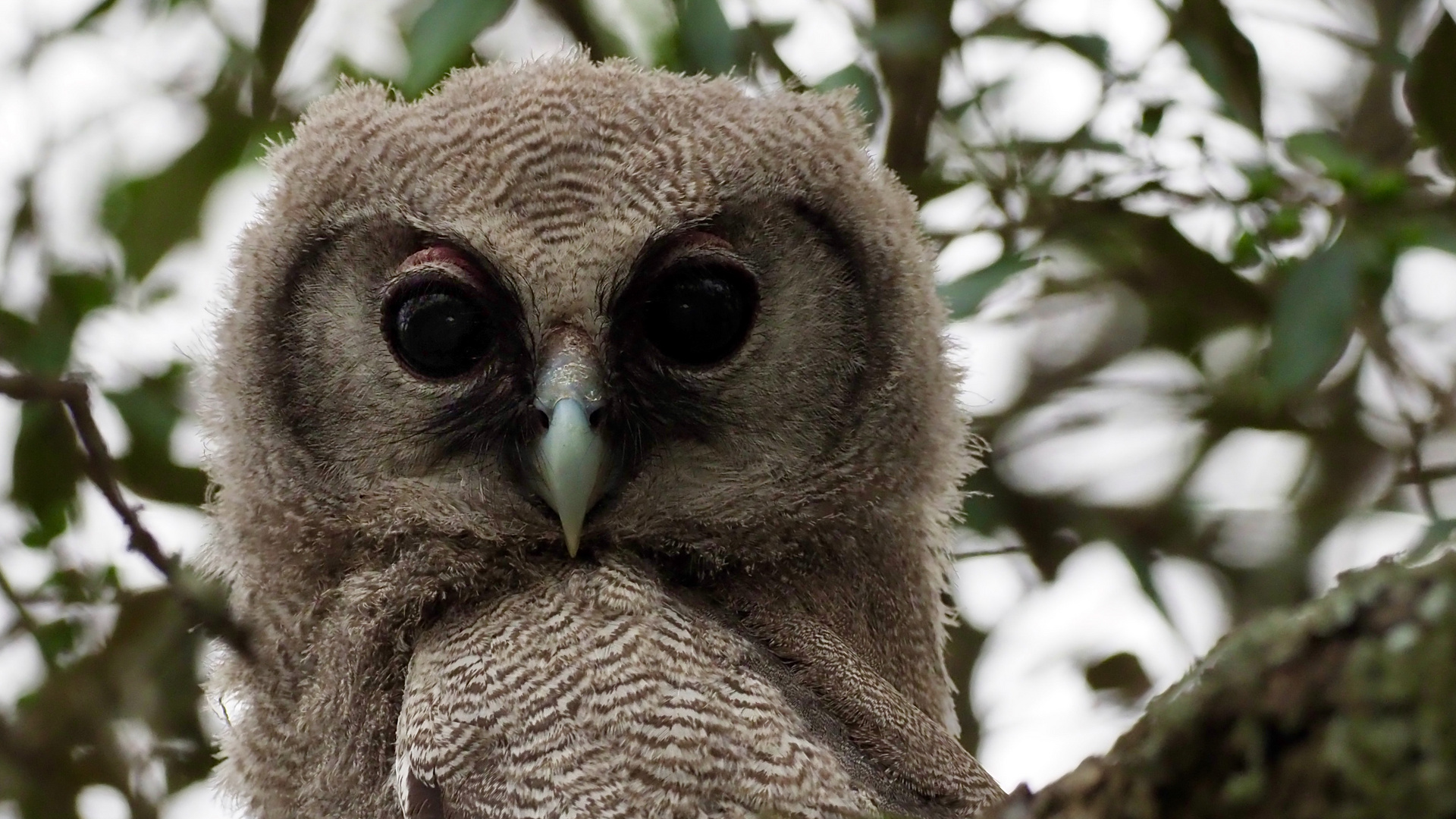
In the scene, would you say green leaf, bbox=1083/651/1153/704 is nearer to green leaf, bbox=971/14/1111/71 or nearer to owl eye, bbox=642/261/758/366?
green leaf, bbox=971/14/1111/71

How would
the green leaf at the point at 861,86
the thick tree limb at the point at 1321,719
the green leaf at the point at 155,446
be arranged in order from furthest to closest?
the green leaf at the point at 155,446
the green leaf at the point at 861,86
the thick tree limb at the point at 1321,719

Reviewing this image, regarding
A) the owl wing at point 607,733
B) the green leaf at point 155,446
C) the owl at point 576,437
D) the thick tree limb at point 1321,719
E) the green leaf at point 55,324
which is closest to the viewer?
the thick tree limb at point 1321,719

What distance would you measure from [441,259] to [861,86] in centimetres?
142

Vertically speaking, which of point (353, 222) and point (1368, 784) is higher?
point (1368, 784)

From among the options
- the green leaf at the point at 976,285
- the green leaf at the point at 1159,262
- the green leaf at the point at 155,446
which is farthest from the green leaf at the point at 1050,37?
the green leaf at the point at 155,446

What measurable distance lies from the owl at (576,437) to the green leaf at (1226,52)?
3.70 feet

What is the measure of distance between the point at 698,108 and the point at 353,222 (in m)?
0.67

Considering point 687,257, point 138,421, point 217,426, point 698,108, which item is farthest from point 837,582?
point 138,421

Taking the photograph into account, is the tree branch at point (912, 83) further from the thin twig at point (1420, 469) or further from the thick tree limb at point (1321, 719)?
the thick tree limb at point (1321, 719)

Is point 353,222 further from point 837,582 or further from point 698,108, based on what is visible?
point 837,582

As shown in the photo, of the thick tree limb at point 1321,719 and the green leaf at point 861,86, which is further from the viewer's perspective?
the green leaf at point 861,86

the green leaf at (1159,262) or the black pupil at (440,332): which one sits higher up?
the black pupil at (440,332)

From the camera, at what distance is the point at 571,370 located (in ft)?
8.04

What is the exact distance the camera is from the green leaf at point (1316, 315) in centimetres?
339
